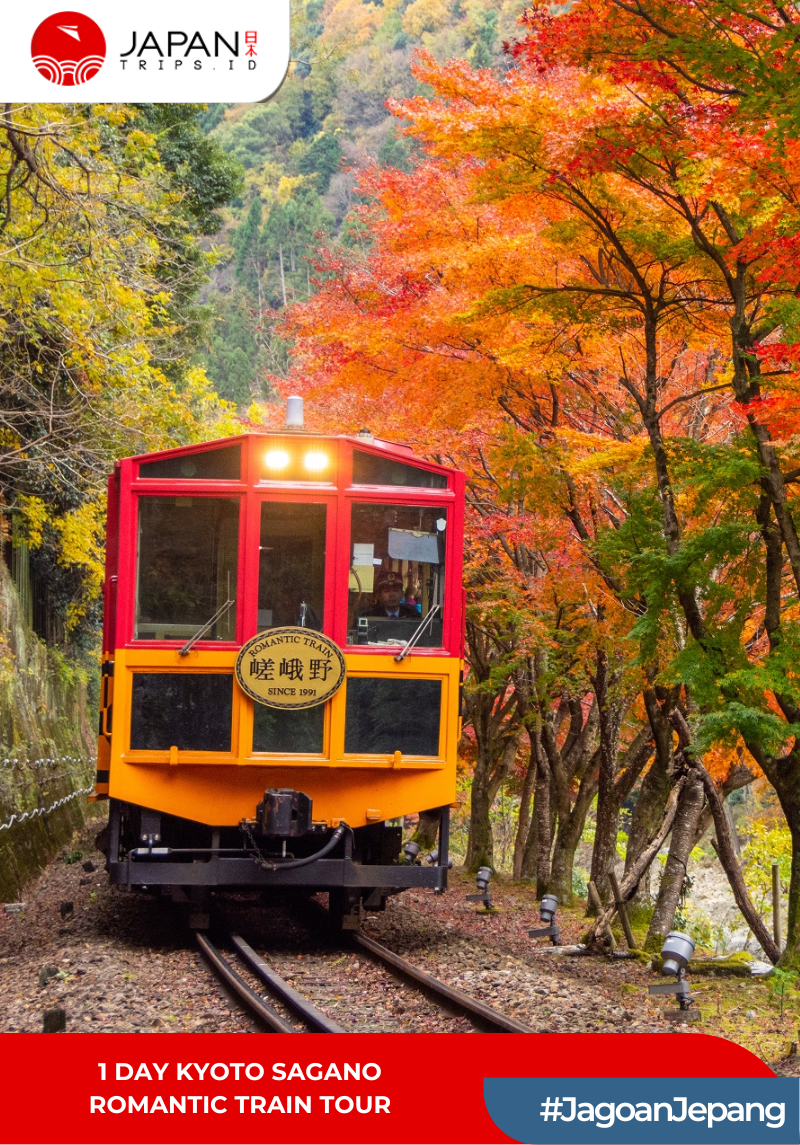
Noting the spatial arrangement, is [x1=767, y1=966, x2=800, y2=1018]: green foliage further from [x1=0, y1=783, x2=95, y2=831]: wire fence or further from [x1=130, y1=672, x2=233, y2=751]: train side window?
[x1=0, y1=783, x2=95, y2=831]: wire fence

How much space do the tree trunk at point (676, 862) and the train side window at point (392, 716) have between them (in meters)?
2.58

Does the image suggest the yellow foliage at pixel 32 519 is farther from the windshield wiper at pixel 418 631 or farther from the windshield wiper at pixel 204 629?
the windshield wiper at pixel 418 631

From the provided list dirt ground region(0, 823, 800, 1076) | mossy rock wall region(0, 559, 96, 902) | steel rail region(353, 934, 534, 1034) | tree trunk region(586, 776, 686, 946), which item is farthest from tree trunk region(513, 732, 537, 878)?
steel rail region(353, 934, 534, 1034)

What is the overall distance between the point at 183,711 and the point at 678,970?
3.81 meters

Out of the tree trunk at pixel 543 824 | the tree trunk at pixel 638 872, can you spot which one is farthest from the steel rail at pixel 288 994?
the tree trunk at pixel 543 824

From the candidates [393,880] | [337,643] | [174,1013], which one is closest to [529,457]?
[337,643]

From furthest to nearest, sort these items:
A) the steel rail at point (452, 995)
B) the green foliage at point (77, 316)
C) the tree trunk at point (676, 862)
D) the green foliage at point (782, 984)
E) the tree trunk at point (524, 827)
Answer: the tree trunk at point (524, 827)
the green foliage at point (77, 316)
the tree trunk at point (676, 862)
the green foliage at point (782, 984)
the steel rail at point (452, 995)

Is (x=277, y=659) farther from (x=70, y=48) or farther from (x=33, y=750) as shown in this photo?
(x=33, y=750)

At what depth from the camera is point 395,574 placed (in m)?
9.11

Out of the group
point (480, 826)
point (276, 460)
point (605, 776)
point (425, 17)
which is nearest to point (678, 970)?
point (276, 460)

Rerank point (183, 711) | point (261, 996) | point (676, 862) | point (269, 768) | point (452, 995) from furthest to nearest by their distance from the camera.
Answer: point (676, 862) → point (269, 768) → point (183, 711) → point (261, 996) → point (452, 995)

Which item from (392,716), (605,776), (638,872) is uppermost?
(392,716)

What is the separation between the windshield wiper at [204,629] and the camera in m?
8.68

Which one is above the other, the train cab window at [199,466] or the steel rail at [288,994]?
the train cab window at [199,466]
